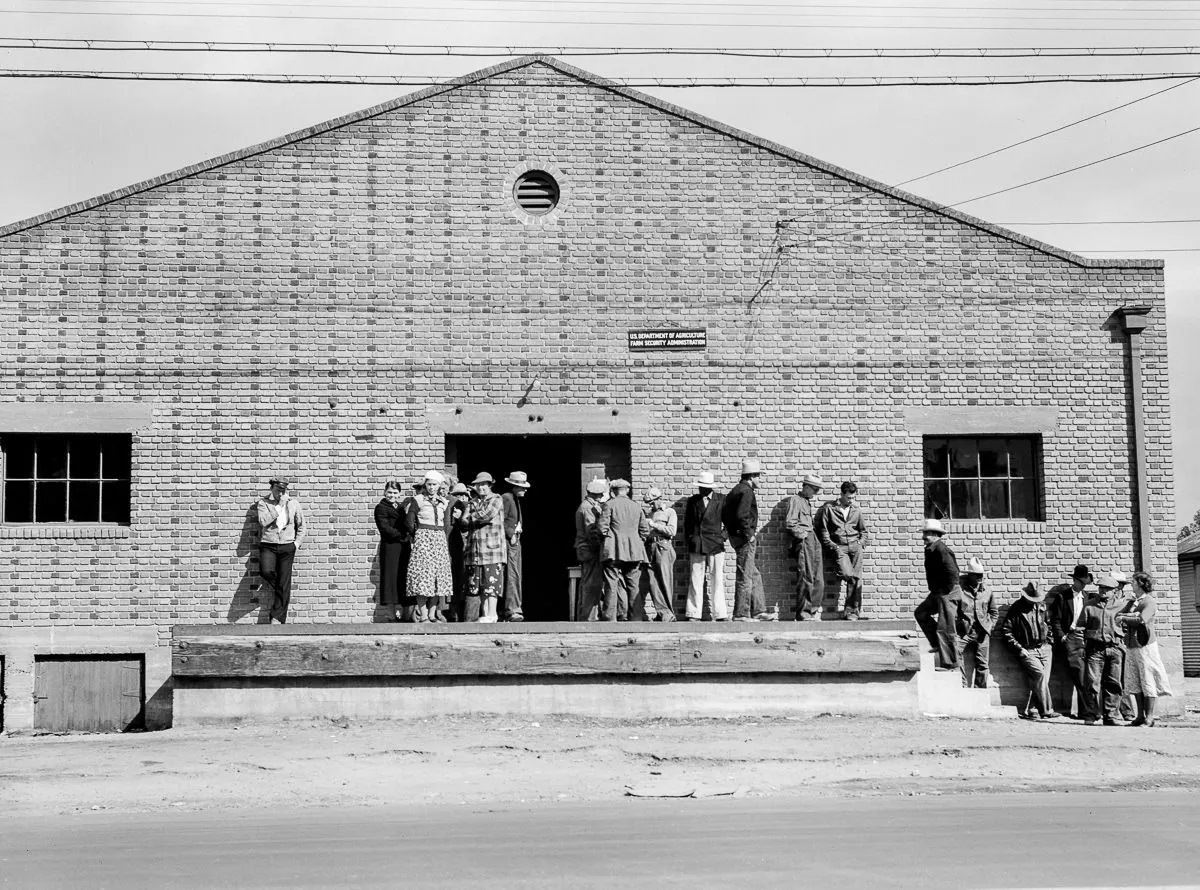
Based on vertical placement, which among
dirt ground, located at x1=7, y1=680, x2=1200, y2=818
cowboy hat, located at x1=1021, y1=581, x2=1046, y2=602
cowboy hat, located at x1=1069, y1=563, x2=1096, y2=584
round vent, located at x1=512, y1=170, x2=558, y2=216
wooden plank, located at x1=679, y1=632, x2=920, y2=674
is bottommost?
dirt ground, located at x1=7, y1=680, x2=1200, y2=818

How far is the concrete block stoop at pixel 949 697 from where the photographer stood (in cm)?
1585

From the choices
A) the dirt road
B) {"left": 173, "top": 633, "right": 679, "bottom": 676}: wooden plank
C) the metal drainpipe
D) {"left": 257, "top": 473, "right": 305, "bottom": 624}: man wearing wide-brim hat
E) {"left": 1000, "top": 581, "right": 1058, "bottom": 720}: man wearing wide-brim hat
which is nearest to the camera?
the dirt road

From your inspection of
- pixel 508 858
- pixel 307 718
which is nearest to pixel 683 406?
pixel 307 718

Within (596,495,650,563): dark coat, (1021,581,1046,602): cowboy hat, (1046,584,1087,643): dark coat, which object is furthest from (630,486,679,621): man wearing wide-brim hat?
(1046,584,1087,643): dark coat

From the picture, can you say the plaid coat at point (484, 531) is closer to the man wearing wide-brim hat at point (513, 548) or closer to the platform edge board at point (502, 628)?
the man wearing wide-brim hat at point (513, 548)

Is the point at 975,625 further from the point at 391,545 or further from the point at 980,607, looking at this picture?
the point at 391,545

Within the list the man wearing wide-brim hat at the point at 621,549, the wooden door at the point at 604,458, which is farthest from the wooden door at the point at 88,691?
the wooden door at the point at 604,458

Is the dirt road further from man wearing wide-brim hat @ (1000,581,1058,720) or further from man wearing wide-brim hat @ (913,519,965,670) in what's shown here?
man wearing wide-brim hat @ (1000,581,1058,720)

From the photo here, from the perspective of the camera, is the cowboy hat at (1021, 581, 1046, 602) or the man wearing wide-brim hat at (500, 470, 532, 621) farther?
the cowboy hat at (1021, 581, 1046, 602)

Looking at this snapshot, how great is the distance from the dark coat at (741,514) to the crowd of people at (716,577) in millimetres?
16

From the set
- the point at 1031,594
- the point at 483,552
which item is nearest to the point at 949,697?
the point at 1031,594

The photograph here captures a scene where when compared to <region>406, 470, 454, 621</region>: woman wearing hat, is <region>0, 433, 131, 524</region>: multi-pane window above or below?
above

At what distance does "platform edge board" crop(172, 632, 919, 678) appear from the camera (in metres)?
14.9

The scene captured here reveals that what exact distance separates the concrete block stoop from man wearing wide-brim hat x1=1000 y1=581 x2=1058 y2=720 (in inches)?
34.0
